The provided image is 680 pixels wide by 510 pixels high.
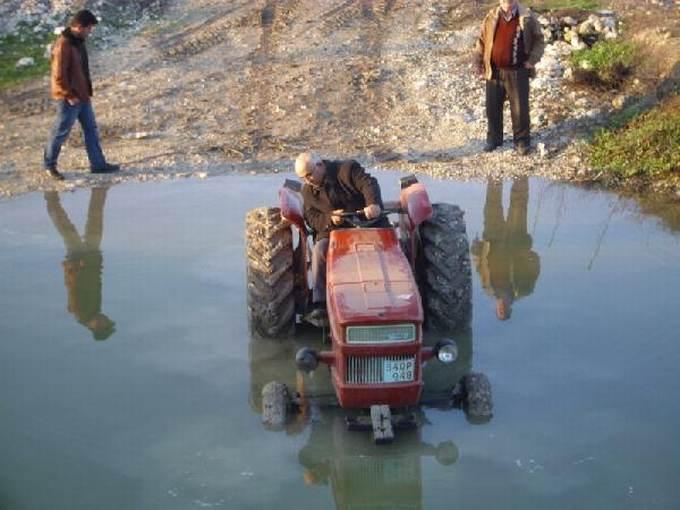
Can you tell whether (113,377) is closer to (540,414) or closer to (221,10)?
(540,414)

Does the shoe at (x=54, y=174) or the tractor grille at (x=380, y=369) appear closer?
the tractor grille at (x=380, y=369)

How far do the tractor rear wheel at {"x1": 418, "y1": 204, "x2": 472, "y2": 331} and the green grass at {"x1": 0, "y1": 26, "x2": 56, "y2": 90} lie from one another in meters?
10.2

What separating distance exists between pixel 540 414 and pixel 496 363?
0.81 m

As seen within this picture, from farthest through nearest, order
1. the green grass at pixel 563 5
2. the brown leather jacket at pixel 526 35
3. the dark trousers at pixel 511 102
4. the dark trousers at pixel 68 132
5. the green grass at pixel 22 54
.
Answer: the green grass at pixel 563 5
the green grass at pixel 22 54
the dark trousers at pixel 511 102
the brown leather jacket at pixel 526 35
the dark trousers at pixel 68 132

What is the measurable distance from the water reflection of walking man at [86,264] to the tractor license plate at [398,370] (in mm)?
2904

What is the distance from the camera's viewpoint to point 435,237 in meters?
8.29

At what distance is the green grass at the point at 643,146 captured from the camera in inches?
476

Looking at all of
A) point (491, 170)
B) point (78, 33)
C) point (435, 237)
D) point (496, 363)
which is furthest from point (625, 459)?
point (78, 33)

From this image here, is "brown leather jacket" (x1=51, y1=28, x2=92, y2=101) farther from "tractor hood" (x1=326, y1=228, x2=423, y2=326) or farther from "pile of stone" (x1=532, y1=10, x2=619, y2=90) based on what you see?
"pile of stone" (x1=532, y1=10, x2=619, y2=90)

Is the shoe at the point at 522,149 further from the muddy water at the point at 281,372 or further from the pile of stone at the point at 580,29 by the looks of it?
the pile of stone at the point at 580,29

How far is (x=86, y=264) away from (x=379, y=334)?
14.4 feet

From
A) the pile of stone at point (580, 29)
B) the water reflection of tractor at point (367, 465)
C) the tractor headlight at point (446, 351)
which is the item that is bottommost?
the water reflection of tractor at point (367, 465)

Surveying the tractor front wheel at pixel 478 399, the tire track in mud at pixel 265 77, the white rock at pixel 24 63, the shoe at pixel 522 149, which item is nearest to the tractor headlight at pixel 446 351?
the tractor front wheel at pixel 478 399

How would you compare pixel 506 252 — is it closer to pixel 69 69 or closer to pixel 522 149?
pixel 522 149
